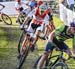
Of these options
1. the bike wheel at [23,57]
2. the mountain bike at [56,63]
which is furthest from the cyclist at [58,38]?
the bike wheel at [23,57]

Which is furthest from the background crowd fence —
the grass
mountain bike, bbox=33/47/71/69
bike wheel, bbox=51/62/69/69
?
bike wheel, bbox=51/62/69/69

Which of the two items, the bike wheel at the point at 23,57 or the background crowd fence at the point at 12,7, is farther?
the background crowd fence at the point at 12,7

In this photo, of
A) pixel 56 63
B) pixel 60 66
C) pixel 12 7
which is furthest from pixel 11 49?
pixel 12 7

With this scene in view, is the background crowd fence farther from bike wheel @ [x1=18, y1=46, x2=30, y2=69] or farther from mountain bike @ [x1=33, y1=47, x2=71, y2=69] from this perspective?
mountain bike @ [x1=33, y1=47, x2=71, y2=69]

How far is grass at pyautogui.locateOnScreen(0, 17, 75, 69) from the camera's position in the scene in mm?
11880

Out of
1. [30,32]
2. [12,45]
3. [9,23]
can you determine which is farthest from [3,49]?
[9,23]

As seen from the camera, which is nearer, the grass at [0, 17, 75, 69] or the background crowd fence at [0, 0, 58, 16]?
the grass at [0, 17, 75, 69]

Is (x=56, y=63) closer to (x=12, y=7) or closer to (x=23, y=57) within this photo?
(x=23, y=57)

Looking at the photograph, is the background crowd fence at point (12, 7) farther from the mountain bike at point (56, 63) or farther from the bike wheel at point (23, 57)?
the mountain bike at point (56, 63)

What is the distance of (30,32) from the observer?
11.9 m

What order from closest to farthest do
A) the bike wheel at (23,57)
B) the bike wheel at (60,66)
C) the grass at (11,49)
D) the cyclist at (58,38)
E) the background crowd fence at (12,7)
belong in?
the cyclist at (58,38)
the bike wheel at (60,66)
the bike wheel at (23,57)
the grass at (11,49)
the background crowd fence at (12,7)

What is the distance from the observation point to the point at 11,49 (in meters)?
14.6

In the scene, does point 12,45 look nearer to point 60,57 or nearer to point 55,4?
point 60,57

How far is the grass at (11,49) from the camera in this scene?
1188 centimetres
